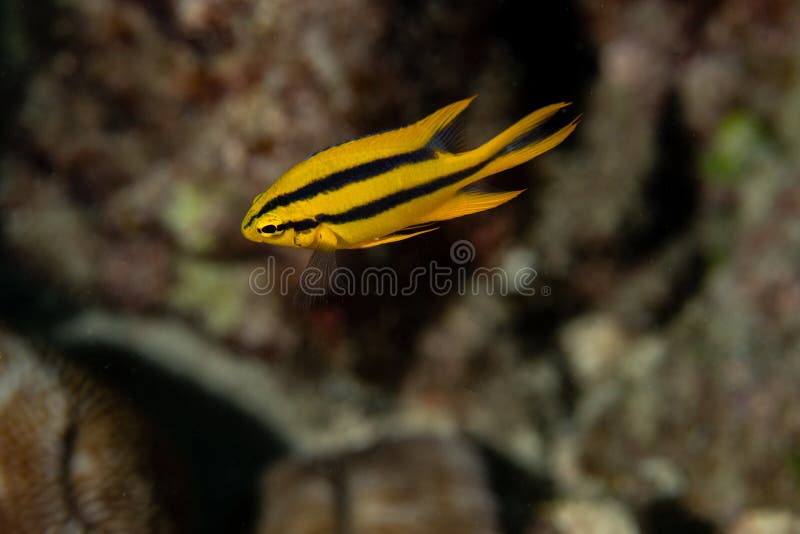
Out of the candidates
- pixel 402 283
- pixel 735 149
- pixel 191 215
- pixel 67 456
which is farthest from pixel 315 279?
pixel 735 149

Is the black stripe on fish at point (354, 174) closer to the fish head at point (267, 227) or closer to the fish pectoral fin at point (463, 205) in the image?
the fish head at point (267, 227)

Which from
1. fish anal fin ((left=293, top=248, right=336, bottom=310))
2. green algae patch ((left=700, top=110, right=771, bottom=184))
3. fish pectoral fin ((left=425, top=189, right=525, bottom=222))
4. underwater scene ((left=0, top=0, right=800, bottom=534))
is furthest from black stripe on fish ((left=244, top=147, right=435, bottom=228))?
green algae patch ((left=700, top=110, right=771, bottom=184))

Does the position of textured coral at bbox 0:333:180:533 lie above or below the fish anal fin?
below

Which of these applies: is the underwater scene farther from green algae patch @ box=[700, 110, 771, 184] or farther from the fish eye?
the fish eye

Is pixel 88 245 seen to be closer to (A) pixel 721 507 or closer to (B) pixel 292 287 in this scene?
(B) pixel 292 287

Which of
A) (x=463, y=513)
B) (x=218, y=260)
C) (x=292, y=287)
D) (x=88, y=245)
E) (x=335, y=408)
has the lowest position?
(x=463, y=513)

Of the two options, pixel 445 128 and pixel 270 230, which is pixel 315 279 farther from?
pixel 445 128

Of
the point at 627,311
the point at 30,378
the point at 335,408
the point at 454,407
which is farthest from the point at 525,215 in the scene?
the point at 30,378
